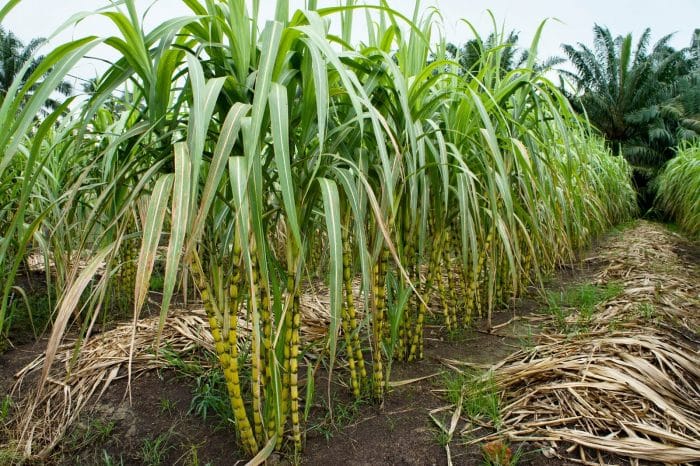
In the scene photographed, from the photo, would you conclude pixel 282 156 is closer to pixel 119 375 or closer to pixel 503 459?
pixel 503 459

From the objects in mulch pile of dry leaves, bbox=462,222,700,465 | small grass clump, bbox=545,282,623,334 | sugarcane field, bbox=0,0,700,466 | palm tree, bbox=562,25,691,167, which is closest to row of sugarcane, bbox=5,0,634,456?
sugarcane field, bbox=0,0,700,466

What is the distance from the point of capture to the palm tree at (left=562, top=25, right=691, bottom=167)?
12719mm

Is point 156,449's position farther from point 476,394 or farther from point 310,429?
point 476,394

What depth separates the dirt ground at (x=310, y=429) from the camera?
3.12ft

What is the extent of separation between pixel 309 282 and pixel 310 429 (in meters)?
0.40

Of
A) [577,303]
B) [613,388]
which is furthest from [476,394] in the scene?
[577,303]

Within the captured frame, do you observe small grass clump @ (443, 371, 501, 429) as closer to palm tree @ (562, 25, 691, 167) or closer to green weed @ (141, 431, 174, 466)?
green weed @ (141, 431, 174, 466)

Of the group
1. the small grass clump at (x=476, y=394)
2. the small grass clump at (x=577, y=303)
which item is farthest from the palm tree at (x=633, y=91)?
the small grass clump at (x=476, y=394)

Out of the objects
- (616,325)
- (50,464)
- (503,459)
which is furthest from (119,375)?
(616,325)

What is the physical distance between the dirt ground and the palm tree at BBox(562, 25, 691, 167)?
1390 centimetres

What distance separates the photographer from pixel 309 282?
0.84 metres

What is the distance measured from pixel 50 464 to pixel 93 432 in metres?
0.10

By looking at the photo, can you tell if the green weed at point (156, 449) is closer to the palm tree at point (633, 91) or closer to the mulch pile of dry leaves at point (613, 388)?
the mulch pile of dry leaves at point (613, 388)

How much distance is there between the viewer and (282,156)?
581mm
